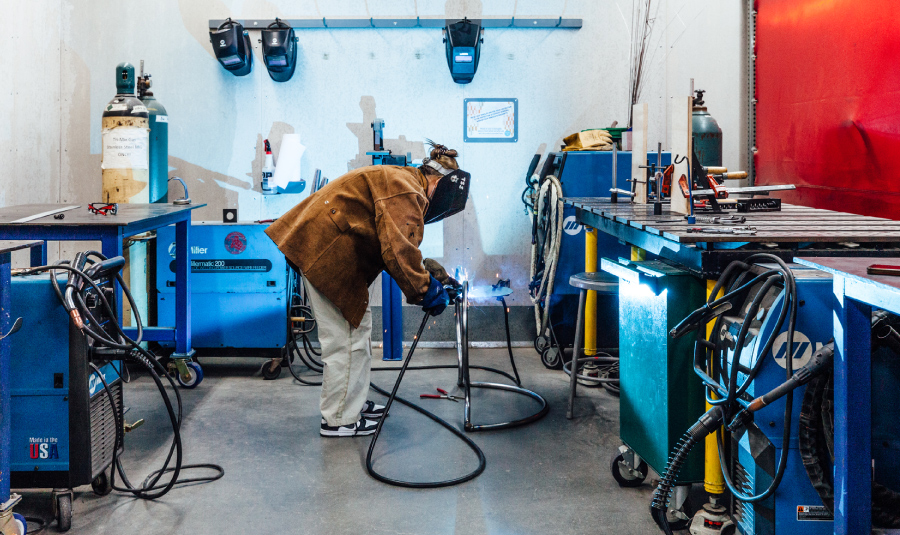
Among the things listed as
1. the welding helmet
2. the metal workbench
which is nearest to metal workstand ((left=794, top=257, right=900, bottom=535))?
the metal workbench

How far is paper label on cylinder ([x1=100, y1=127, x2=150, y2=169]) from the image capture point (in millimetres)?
3973

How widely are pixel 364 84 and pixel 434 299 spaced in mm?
2434

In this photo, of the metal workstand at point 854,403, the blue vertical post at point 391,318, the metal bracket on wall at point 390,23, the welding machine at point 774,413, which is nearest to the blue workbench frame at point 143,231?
the blue vertical post at point 391,318

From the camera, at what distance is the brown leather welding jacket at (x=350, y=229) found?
2768mm

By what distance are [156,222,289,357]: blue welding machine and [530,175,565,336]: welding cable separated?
1.52m

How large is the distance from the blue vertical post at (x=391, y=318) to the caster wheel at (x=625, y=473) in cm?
186

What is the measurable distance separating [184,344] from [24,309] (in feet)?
4.91

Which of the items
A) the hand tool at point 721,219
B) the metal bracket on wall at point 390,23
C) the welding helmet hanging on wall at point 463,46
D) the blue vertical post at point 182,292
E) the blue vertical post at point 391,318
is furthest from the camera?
the metal bracket on wall at point 390,23

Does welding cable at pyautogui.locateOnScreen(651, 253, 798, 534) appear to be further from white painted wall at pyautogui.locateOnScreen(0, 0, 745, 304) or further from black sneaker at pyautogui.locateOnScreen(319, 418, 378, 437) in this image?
white painted wall at pyautogui.locateOnScreen(0, 0, 745, 304)

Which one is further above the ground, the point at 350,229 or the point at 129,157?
the point at 129,157

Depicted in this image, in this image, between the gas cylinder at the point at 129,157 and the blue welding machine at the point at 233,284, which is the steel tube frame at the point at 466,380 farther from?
the gas cylinder at the point at 129,157

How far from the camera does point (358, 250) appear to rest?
116 inches

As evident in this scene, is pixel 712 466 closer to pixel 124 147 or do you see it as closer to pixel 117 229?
pixel 117 229

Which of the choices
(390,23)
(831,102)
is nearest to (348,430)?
(390,23)
